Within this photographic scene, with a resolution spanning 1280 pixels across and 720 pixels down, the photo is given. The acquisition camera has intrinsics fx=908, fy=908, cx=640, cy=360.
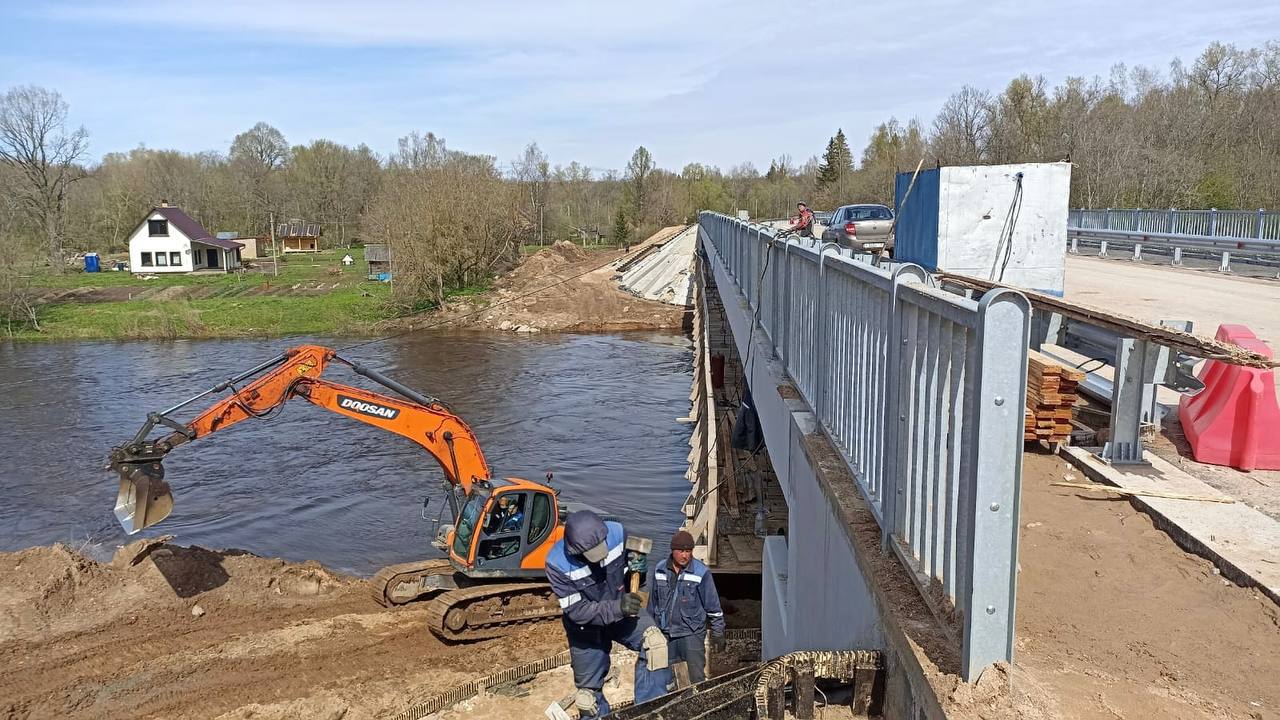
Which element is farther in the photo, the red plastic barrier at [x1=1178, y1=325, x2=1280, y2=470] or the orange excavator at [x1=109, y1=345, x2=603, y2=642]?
the orange excavator at [x1=109, y1=345, x2=603, y2=642]

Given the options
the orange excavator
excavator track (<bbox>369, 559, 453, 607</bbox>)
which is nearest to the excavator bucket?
the orange excavator

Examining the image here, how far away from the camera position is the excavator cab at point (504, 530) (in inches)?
491

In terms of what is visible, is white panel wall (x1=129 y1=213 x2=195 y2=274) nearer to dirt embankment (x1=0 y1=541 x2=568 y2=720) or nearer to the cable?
dirt embankment (x1=0 y1=541 x2=568 y2=720)

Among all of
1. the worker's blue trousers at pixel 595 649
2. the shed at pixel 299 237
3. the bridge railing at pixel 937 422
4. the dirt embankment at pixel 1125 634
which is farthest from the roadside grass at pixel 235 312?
the dirt embankment at pixel 1125 634

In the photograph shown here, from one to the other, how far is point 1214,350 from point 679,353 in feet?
114

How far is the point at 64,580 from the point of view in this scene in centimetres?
1341

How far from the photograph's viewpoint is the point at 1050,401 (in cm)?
664

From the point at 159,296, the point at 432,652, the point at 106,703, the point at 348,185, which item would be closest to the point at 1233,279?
the point at 432,652

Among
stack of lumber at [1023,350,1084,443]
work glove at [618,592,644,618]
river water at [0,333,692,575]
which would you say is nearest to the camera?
work glove at [618,592,644,618]

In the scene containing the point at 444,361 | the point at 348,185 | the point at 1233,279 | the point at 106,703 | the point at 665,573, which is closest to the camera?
the point at 665,573

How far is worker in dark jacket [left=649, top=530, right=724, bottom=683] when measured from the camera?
614 centimetres

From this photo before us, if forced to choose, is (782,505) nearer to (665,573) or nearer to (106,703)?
(665,573)

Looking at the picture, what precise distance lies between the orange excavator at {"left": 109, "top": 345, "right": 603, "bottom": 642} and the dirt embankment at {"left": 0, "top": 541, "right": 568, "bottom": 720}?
0.39 metres

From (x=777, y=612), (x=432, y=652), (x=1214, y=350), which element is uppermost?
(x=1214, y=350)
